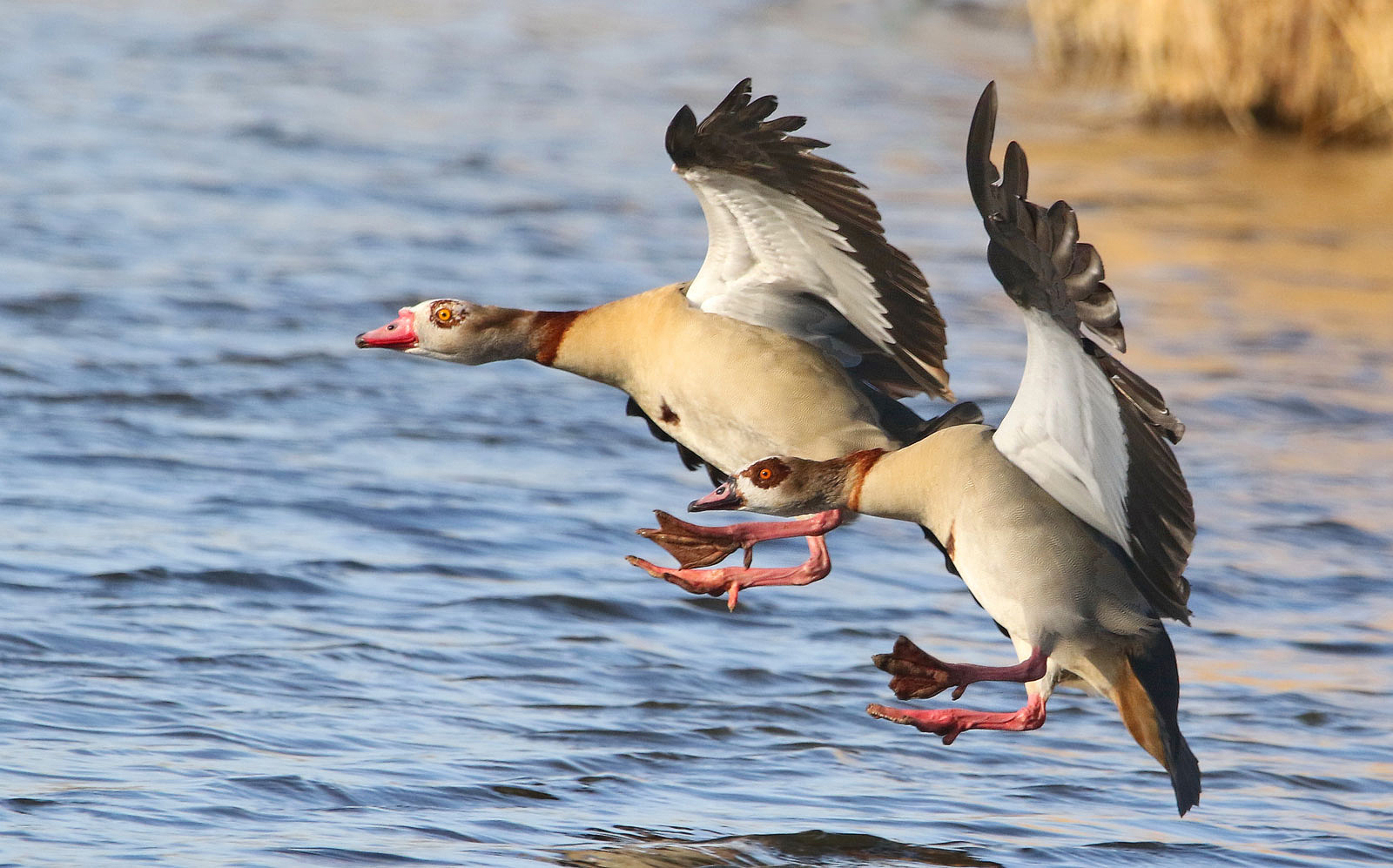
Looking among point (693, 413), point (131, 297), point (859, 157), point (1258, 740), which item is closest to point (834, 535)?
point (1258, 740)

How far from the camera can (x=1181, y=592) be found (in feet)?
19.1

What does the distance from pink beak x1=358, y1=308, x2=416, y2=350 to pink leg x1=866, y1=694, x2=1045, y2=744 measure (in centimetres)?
198

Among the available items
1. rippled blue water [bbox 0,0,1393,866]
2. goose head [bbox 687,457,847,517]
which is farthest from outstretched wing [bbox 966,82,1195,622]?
rippled blue water [bbox 0,0,1393,866]

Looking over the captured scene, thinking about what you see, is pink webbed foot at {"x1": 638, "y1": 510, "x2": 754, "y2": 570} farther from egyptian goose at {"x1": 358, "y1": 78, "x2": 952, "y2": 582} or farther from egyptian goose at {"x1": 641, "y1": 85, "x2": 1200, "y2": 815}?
egyptian goose at {"x1": 641, "y1": 85, "x2": 1200, "y2": 815}

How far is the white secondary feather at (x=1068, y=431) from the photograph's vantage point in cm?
541

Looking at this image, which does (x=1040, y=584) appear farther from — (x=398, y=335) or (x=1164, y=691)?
(x=398, y=335)

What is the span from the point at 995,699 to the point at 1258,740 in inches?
39.1

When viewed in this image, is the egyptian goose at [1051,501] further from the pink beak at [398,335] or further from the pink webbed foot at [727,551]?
the pink beak at [398,335]

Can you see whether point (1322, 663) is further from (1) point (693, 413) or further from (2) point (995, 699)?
(1) point (693, 413)

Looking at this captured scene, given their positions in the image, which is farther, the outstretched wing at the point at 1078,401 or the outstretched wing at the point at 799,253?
the outstretched wing at the point at 799,253

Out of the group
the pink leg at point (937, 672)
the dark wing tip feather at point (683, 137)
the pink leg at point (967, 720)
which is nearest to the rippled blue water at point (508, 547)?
the pink leg at point (967, 720)

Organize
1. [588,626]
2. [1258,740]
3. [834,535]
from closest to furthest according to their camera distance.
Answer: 1. [1258,740]
2. [588,626]
3. [834,535]

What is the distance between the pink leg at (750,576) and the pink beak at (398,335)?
1.08 m

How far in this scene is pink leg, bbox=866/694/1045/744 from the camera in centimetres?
601
